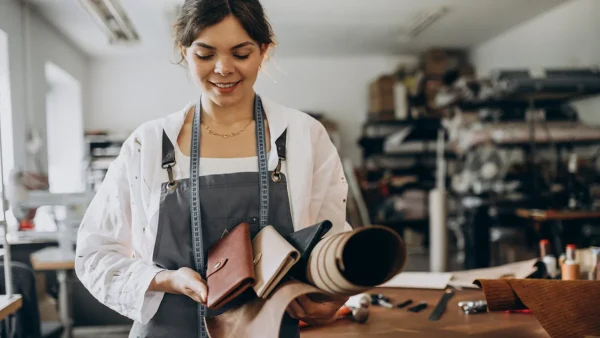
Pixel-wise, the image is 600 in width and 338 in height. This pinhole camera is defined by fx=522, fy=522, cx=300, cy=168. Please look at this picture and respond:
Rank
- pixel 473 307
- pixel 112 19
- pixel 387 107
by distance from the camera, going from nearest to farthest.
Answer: pixel 473 307 < pixel 112 19 < pixel 387 107

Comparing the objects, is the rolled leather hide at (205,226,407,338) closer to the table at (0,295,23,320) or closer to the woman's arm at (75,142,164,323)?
the woman's arm at (75,142,164,323)

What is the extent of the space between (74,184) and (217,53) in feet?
22.3

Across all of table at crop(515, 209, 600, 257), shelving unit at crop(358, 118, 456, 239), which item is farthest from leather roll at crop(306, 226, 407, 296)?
shelving unit at crop(358, 118, 456, 239)

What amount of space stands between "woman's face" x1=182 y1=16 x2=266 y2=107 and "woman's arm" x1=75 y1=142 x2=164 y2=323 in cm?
24

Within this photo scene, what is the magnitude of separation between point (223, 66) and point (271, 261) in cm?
42

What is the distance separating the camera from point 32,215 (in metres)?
3.65

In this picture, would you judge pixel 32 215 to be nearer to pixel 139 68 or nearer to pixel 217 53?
pixel 217 53

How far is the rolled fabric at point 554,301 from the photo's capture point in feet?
4.19

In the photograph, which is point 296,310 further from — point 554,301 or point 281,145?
point 554,301

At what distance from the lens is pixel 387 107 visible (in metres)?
7.74

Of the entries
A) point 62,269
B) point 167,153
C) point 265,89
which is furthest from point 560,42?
point 167,153

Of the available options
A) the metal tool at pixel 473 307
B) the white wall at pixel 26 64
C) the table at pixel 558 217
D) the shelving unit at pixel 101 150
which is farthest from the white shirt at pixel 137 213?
the shelving unit at pixel 101 150

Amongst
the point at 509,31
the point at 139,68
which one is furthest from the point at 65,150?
the point at 509,31

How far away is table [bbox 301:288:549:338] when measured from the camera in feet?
4.53
